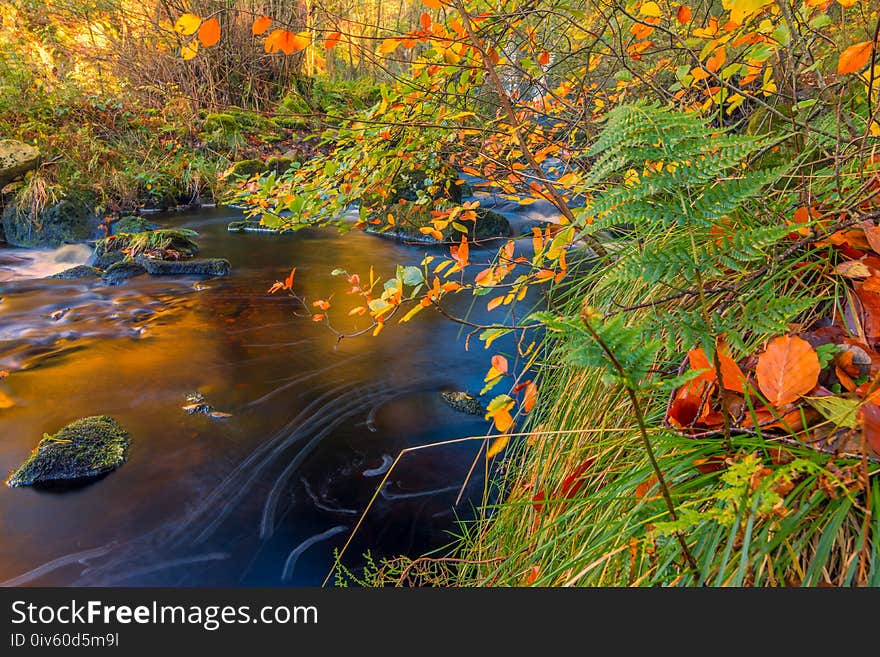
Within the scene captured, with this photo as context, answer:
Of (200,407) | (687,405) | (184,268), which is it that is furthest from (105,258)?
(687,405)

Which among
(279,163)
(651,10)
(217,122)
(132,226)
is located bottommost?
(132,226)

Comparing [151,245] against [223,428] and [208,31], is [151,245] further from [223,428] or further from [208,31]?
[208,31]

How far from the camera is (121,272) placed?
20.0 feet

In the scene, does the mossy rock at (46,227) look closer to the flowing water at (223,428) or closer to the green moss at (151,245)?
the green moss at (151,245)

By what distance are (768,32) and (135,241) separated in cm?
684

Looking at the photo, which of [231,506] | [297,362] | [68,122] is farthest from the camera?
[68,122]


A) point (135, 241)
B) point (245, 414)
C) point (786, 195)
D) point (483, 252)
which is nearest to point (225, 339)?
point (245, 414)

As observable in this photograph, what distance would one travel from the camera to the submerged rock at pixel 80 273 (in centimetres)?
620

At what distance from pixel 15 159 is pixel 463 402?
821cm

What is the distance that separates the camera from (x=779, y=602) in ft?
2.40

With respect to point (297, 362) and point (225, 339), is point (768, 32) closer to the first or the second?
point (297, 362)

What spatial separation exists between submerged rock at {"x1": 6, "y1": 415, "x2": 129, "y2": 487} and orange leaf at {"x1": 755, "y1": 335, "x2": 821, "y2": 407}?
11.0ft

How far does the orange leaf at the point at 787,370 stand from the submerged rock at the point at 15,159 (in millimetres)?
9911

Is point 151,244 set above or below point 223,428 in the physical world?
above
